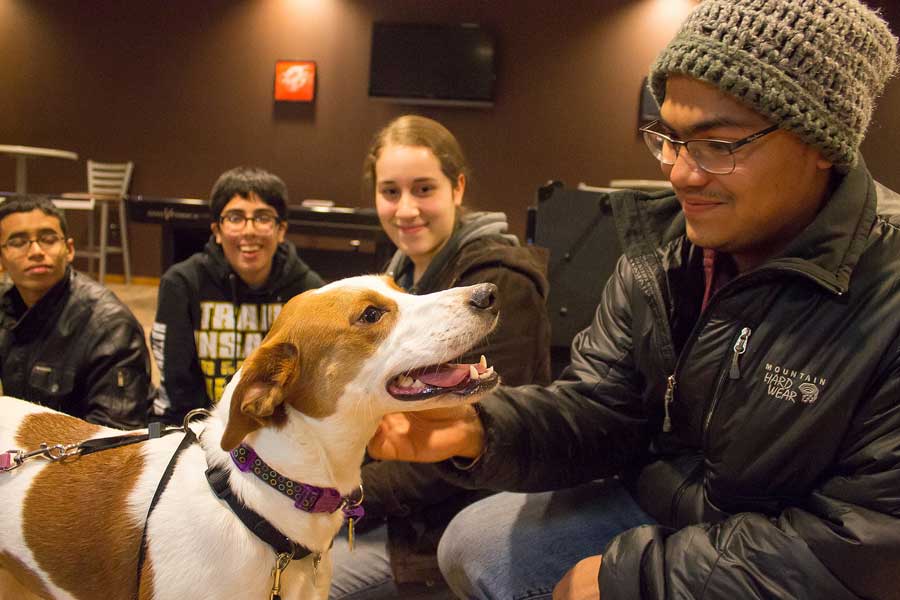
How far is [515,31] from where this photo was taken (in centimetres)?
672

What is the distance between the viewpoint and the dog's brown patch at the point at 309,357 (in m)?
1.17

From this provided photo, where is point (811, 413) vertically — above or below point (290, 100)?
below

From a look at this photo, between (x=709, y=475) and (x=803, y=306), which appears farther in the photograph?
(x=709, y=475)

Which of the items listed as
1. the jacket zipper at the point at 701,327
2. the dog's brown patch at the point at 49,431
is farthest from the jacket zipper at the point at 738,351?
the dog's brown patch at the point at 49,431

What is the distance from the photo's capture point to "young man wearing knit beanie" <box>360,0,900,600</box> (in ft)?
3.44

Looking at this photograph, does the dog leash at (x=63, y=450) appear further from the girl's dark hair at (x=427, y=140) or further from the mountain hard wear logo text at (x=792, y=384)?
the mountain hard wear logo text at (x=792, y=384)

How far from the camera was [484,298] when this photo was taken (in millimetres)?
1238

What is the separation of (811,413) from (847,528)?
0.18 meters

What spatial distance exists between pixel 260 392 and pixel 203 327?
4.93ft

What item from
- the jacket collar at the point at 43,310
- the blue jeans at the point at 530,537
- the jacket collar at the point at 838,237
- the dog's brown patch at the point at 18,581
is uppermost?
the jacket collar at the point at 838,237

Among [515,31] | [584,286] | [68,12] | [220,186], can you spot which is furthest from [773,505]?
[68,12]

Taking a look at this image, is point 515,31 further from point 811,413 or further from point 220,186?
point 811,413

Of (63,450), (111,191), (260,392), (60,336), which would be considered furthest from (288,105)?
(260,392)

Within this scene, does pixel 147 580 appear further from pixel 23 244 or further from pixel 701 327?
pixel 23 244
